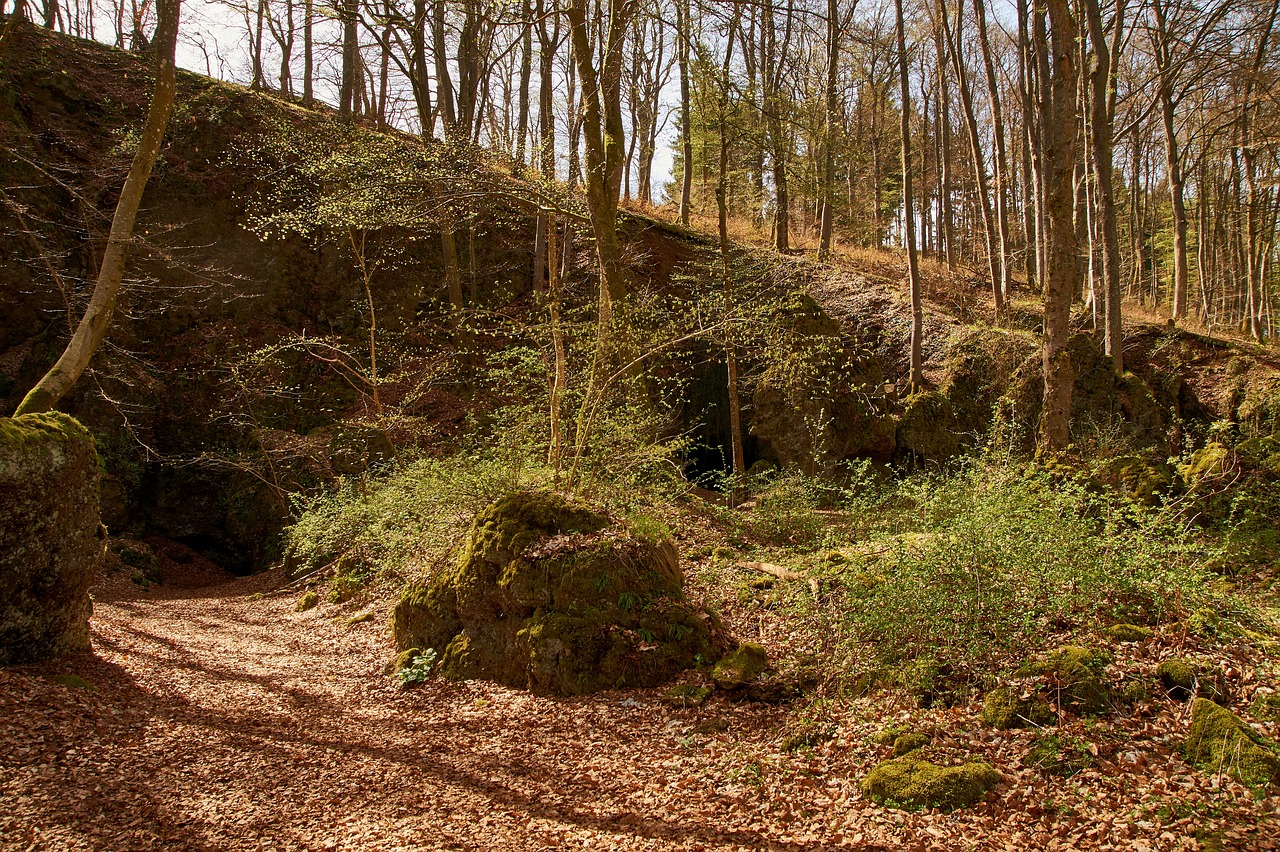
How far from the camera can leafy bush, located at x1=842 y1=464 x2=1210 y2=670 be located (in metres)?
4.69

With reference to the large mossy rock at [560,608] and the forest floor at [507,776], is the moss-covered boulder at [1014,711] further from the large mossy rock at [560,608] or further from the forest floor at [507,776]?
the large mossy rock at [560,608]

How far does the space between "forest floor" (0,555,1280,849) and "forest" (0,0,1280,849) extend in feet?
0.10

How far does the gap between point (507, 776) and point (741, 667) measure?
6.55ft

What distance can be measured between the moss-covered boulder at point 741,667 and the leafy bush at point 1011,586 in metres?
0.84

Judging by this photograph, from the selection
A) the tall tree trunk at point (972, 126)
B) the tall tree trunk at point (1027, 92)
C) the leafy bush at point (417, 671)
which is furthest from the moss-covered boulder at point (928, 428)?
the leafy bush at point (417, 671)

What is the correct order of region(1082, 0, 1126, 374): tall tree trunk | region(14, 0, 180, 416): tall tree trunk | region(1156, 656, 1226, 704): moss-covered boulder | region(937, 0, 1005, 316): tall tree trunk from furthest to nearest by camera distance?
region(937, 0, 1005, 316): tall tree trunk → region(1082, 0, 1126, 374): tall tree trunk → region(14, 0, 180, 416): tall tree trunk → region(1156, 656, 1226, 704): moss-covered boulder

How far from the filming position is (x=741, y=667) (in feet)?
17.5

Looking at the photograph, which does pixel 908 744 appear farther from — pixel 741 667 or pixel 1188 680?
pixel 1188 680

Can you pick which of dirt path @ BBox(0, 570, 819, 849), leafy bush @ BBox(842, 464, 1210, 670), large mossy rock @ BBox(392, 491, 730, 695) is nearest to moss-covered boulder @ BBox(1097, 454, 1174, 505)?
leafy bush @ BBox(842, 464, 1210, 670)

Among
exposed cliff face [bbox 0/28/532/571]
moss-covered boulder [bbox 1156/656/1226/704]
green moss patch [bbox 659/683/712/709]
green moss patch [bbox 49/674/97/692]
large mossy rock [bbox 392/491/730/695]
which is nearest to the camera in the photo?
moss-covered boulder [bbox 1156/656/1226/704]

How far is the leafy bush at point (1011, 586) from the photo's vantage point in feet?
15.4

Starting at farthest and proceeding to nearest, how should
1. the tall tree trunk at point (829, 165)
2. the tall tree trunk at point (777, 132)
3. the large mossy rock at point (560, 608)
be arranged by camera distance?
the tall tree trunk at point (829, 165) < the tall tree trunk at point (777, 132) < the large mossy rock at point (560, 608)

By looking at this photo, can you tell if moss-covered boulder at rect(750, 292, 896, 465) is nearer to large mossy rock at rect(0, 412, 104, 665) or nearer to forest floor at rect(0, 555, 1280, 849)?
forest floor at rect(0, 555, 1280, 849)

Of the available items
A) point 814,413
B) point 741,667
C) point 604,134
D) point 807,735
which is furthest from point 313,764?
point 814,413
